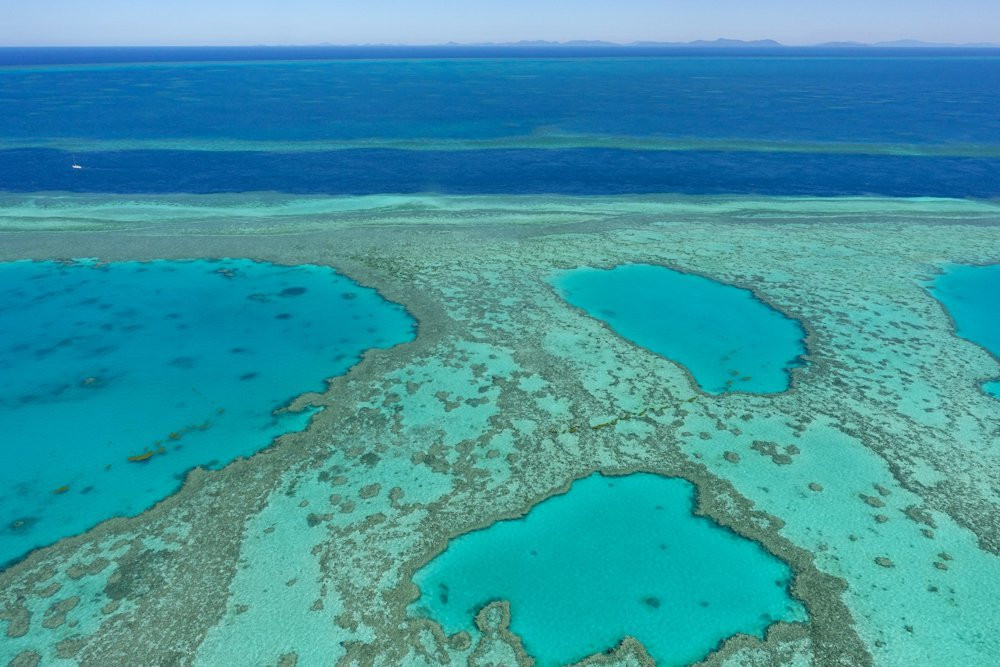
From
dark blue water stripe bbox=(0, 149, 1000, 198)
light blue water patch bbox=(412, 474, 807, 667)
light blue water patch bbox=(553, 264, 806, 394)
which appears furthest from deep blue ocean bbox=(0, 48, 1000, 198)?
light blue water patch bbox=(412, 474, 807, 667)

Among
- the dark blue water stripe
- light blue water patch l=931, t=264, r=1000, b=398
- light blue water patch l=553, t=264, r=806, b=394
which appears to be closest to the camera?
light blue water patch l=553, t=264, r=806, b=394

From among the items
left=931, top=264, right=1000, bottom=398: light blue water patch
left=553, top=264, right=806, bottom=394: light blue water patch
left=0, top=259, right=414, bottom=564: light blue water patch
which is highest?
left=931, top=264, right=1000, bottom=398: light blue water patch

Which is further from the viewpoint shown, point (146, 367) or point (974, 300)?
point (974, 300)

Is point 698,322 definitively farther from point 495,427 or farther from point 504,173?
point 504,173

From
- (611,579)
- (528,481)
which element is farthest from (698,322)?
(611,579)

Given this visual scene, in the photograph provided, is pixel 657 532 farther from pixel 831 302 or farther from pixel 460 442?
pixel 831 302

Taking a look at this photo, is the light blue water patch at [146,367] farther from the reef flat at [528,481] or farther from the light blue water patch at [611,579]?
the light blue water patch at [611,579]

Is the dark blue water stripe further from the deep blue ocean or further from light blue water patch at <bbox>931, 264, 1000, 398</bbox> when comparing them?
light blue water patch at <bbox>931, 264, 1000, 398</bbox>
